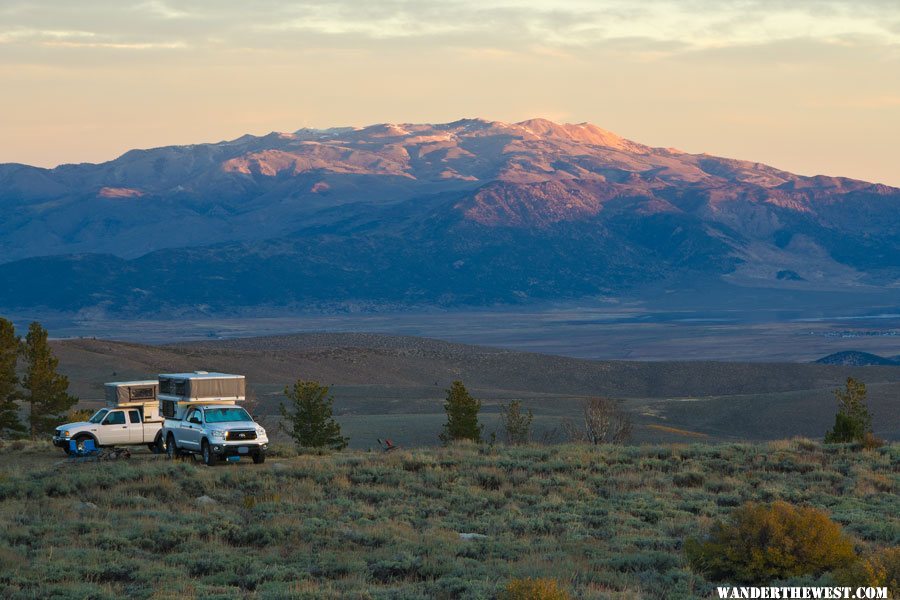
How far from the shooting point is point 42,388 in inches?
1662

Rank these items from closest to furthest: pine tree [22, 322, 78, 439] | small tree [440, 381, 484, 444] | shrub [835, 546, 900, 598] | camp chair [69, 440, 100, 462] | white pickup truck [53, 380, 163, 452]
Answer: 1. shrub [835, 546, 900, 598]
2. camp chair [69, 440, 100, 462]
3. white pickup truck [53, 380, 163, 452]
4. small tree [440, 381, 484, 444]
5. pine tree [22, 322, 78, 439]

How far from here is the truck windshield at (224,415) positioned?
2780 centimetres

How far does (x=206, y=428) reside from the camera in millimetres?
27281

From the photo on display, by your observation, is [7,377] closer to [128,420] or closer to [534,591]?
[128,420]

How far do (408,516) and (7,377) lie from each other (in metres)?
24.4

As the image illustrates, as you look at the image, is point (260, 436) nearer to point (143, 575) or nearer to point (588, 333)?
point (143, 575)

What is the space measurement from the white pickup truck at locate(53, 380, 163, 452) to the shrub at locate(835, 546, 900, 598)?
19.8 m

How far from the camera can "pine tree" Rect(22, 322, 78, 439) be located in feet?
138

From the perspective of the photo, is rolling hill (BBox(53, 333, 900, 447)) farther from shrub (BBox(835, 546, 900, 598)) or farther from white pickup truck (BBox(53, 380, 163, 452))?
shrub (BBox(835, 546, 900, 598))

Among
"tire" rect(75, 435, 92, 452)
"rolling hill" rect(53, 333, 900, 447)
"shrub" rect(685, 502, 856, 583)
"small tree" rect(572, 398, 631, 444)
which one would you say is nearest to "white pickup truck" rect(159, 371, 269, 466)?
"tire" rect(75, 435, 92, 452)

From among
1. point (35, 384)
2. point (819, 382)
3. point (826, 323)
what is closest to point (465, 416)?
point (35, 384)

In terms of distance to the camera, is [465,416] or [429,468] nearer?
[429,468]

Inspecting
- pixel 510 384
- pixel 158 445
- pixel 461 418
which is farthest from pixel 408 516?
pixel 510 384

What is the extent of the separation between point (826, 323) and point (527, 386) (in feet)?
373
